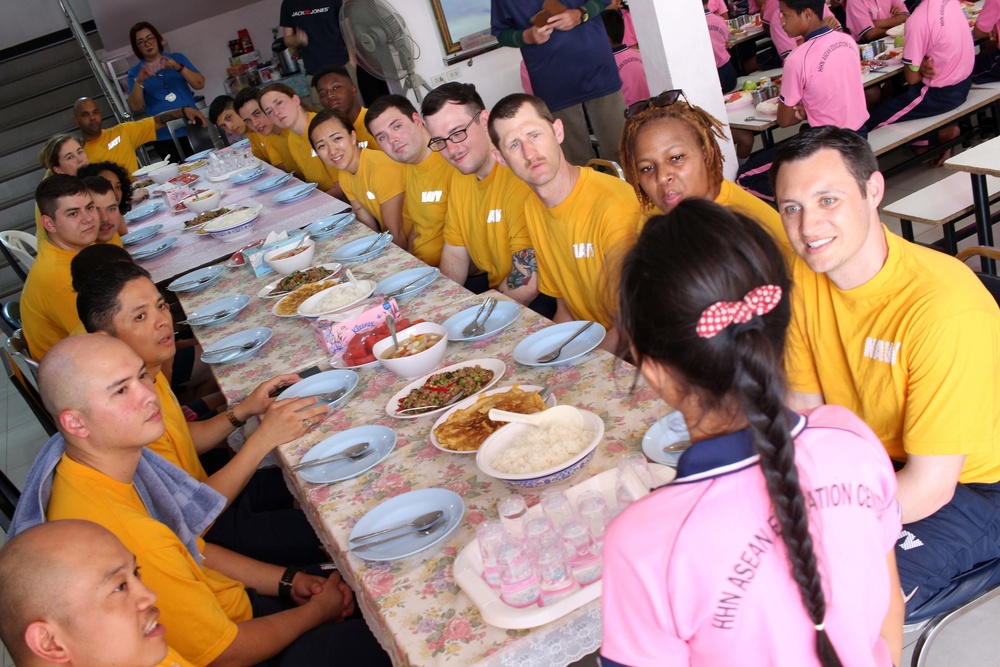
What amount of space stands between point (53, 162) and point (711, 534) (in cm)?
617

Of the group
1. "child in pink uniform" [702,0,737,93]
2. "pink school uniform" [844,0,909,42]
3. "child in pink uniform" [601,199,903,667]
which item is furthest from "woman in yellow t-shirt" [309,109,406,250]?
"pink school uniform" [844,0,909,42]

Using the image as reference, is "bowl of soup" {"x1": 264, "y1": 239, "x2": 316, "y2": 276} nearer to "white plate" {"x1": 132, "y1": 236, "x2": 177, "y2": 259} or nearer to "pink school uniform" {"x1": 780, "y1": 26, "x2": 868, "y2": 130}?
"white plate" {"x1": 132, "y1": 236, "x2": 177, "y2": 259}

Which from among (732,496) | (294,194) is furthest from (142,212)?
(732,496)

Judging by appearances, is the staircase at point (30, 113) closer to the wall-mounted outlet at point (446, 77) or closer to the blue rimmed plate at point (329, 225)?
the wall-mounted outlet at point (446, 77)

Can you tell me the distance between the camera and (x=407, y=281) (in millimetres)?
3025

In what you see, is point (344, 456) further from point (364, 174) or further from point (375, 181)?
point (364, 174)

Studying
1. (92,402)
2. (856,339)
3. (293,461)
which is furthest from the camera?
(293,461)

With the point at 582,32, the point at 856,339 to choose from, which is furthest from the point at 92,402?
the point at 582,32

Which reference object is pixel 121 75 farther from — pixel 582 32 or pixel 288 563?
pixel 288 563

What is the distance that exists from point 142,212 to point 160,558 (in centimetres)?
431

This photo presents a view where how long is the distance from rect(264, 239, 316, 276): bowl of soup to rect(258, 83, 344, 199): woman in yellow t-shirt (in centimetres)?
165

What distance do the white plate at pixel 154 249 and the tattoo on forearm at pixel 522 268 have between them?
2.22 m

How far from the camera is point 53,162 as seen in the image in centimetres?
588

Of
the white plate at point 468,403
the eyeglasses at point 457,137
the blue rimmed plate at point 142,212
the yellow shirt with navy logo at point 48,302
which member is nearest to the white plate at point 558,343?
the white plate at point 468,403
